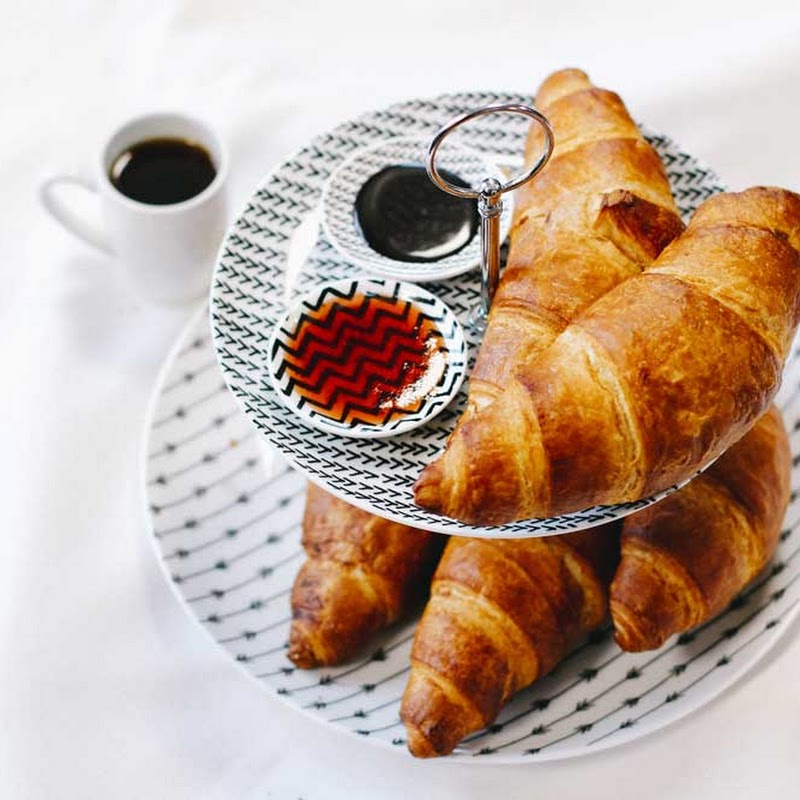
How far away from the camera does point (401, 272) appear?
1.40 meters

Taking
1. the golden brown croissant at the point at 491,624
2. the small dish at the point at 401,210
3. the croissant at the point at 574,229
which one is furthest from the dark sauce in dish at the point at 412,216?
the golden brown croissant at the point at 491,624

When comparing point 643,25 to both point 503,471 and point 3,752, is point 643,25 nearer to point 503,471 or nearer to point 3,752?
point 503,471

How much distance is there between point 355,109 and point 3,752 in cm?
109

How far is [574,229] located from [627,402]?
26 centimetres

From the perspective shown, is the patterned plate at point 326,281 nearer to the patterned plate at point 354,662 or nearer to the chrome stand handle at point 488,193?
the chrome stand handle at point 488,193

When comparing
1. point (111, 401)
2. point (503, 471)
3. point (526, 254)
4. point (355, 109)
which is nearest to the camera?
point (503, 471)

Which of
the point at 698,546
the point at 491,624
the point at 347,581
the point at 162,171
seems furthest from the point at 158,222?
the point at 698,546

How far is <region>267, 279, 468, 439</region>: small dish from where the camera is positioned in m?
1.24

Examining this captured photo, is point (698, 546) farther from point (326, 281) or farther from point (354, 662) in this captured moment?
point (326, 281)

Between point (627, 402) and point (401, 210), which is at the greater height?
point (401, 210)

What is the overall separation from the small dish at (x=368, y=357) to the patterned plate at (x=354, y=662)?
0.31 m

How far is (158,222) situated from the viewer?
5.22 feet

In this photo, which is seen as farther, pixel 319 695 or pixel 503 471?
pixel 319 695

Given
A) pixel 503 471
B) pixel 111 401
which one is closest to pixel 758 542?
pixel 503 471
